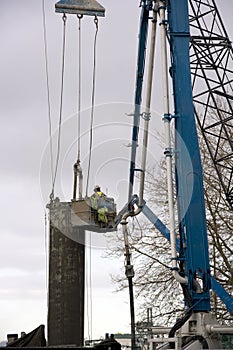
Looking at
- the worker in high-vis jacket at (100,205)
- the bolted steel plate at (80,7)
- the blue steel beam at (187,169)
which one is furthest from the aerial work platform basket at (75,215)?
the bolted steel plate at (80,7)

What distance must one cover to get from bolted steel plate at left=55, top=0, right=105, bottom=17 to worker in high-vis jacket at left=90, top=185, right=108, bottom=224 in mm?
4220

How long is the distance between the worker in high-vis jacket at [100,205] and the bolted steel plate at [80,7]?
4220mm

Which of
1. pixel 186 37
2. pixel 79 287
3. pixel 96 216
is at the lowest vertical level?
pixel 79 287

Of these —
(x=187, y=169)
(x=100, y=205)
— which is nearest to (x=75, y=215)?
(x=100, y=205)

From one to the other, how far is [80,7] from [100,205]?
A: 472cm

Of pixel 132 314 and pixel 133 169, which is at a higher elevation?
pixel 133 169

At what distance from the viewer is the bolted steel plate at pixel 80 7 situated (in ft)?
48.0

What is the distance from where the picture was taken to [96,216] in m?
13.0

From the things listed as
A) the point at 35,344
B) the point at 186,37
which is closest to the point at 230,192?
the point at 186,37

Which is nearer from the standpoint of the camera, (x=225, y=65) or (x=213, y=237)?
(x=225, y=65)

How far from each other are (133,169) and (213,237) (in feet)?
33.7

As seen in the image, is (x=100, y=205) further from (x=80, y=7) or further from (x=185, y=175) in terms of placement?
(x=80, y=7)

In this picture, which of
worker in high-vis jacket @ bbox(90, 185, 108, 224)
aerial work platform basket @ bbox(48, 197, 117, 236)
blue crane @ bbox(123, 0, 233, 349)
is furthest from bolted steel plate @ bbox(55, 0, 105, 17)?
aerial work platform basket @ bbox(48, 197, 117, 236)

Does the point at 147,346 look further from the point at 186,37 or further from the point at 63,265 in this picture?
the point at 186,37
